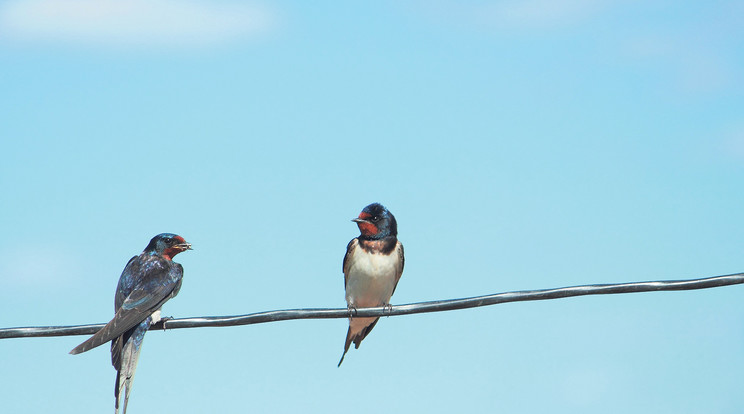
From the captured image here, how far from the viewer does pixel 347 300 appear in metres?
8.84

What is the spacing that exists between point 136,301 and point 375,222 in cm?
262

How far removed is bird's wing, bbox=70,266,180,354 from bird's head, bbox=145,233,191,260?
0.53 metres

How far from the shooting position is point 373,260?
8.54 m

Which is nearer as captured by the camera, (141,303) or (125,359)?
(125,359)

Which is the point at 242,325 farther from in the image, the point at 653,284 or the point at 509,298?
the point at 653,284

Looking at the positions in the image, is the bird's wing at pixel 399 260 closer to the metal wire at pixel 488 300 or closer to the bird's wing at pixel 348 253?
the bird's wing at pixel 348 253

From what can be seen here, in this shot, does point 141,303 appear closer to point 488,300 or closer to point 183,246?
point 183,246

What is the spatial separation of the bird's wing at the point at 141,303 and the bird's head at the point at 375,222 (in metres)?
1.99

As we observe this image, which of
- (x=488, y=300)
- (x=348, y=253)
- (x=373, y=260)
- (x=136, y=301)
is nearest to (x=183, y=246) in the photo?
(x=136, y=301)

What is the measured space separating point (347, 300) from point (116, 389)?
2.94 meters

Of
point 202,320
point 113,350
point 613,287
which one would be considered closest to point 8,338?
point 202,320

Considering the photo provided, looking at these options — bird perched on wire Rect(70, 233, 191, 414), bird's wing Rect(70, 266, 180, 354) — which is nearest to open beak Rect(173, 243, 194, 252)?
bird perched on wire Rect(70, 233, 191, 414)

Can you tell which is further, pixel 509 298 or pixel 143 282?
pixel 143 282

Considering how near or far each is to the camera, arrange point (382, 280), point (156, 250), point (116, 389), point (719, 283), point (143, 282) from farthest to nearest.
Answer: point (382, 280) → point (156, 250) → point (143, 282) → point (116, 389) → point (719, 283)
